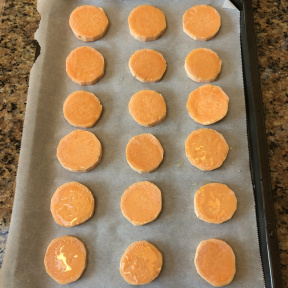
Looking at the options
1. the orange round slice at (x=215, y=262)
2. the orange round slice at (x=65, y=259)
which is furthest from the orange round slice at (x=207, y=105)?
the orange round slice at (x=65, y=259)

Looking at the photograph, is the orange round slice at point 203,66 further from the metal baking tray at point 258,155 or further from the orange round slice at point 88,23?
the orange round slice at point 88,23

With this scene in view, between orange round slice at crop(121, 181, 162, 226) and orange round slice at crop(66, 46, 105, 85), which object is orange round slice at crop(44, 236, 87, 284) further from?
orange round slice at crop(66, 46, 105, 85)

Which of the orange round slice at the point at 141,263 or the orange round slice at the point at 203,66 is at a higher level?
the orange round slice at the point at 203,66

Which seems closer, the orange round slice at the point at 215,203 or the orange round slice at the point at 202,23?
the orange round slice at the point at 215,203

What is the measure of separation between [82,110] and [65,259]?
1.49ft

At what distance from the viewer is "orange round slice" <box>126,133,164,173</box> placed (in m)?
1.04

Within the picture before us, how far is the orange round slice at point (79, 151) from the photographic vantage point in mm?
Answer: 1043

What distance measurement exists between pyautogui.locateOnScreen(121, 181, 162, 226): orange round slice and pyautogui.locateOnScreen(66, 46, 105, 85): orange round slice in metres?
0.39

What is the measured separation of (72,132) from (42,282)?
44 centimetres

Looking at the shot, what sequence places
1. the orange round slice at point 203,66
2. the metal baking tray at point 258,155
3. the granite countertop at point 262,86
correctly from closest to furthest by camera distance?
the metal baking tray at point 258,155 → the granite countertop at point 262,86 → the orange round slice at point 203,66

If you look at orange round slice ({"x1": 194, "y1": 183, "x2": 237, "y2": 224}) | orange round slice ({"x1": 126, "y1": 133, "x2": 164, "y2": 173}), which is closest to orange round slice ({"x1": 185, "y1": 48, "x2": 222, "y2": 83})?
orange round slice ({"x1": 126, "y1": 133, "x2": 164, "y2": 173})

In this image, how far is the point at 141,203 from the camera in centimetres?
101

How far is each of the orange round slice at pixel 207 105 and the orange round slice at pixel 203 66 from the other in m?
0.04

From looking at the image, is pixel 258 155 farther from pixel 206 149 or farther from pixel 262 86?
pixel 262 86
